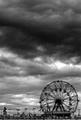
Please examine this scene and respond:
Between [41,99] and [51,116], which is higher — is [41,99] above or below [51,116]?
above

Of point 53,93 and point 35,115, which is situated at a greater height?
point 53,93

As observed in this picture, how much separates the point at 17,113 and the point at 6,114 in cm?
357

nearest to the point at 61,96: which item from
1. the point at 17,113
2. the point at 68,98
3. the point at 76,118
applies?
the point at 68,98

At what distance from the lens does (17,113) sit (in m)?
90.8

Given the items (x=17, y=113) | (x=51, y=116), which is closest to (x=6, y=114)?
(x=17, y=113)

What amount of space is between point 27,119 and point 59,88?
13262mm

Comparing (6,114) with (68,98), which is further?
(6,114)

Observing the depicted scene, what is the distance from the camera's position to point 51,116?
82.3m

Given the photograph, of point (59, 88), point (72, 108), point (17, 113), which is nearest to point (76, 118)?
point (72, 108)

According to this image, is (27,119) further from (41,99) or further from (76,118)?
(76,118)

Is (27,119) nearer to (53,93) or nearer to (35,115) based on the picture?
(35,115)

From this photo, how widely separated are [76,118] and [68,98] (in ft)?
20.6

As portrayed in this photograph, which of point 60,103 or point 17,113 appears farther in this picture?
point 17,113

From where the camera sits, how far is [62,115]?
8188 cm
